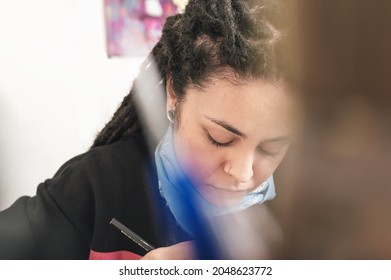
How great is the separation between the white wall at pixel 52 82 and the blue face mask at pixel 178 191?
0.41ft

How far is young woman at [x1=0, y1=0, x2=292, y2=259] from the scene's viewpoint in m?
0.67

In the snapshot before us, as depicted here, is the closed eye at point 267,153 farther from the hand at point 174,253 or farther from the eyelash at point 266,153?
the hand at point 174,253

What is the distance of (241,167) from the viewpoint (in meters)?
0.71

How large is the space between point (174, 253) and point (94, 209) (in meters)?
0.17

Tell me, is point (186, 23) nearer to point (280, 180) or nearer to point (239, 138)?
point (239, 138)

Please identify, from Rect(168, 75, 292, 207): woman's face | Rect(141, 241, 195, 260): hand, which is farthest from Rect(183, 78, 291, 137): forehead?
Rect(141, 241, 195, 260): hand

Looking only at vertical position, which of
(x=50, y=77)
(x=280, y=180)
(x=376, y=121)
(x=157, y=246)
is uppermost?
(x=50, y=77)

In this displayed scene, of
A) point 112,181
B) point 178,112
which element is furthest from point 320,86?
point 112,181

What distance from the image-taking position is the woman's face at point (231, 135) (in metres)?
0.67

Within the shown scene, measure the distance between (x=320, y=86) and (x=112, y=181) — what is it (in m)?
0.41

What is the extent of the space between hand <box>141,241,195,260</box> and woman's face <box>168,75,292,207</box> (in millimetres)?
98

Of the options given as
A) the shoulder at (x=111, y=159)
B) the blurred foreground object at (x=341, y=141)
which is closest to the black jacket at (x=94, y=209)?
the shoulder at (x=111, y=159)

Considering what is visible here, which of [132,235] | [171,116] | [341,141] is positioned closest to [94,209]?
[132,235]

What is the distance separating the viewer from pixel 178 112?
71cm
